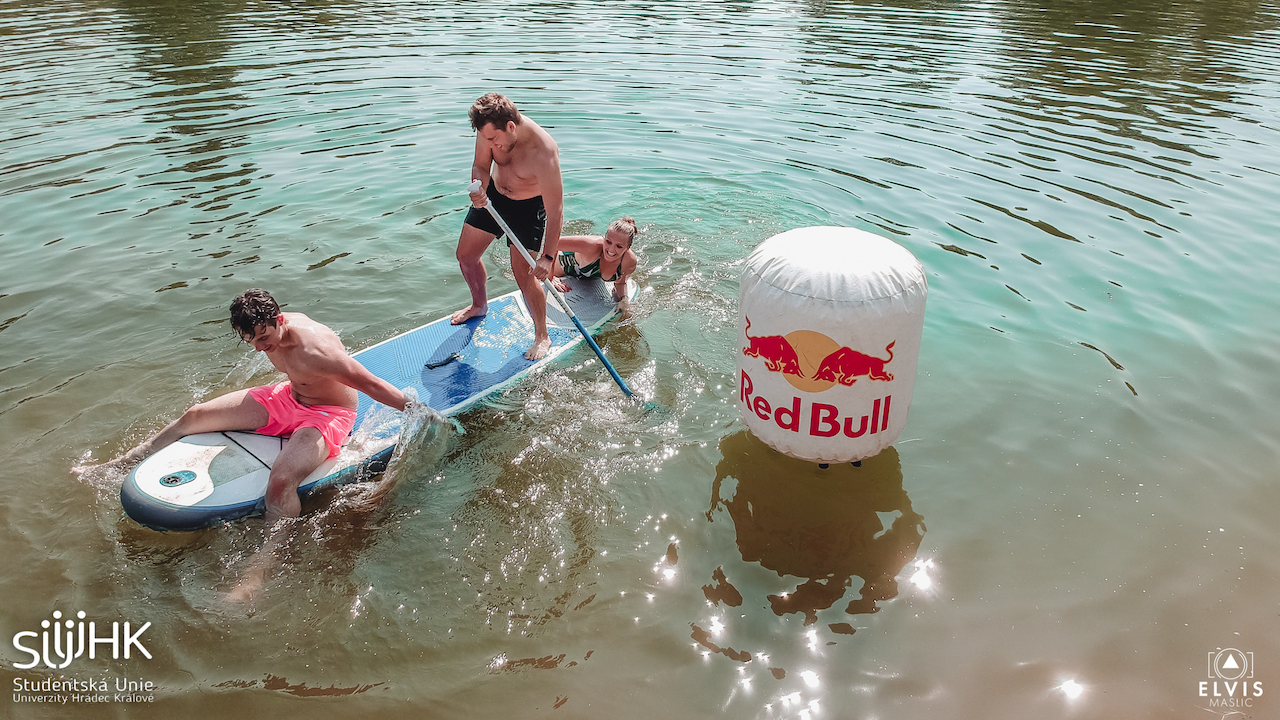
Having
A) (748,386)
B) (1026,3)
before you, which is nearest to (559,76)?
(748,386)

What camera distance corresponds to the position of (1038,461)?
567cm

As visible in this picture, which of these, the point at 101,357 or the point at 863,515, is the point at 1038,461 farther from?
the point at 101,357

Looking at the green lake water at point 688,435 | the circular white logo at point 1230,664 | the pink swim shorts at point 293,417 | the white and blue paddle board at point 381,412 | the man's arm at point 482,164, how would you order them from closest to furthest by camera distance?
1. the circular white logo at point 1230,664
2. the green lake water at point 688,435
3. the white and blue paddle board at point 381,412
4. the pink swim shorts at point 293,417
5. the man's arm at point 482,164

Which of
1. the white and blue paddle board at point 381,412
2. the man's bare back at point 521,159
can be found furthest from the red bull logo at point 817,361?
the man's bare back at point 521,159

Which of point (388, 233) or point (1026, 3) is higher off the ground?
point (1026, 3)

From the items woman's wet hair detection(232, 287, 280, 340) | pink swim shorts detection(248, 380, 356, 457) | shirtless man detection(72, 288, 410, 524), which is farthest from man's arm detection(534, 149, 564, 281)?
woman's wet hair detection(232, 287, 280, 340)

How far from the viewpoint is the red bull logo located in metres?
4.20

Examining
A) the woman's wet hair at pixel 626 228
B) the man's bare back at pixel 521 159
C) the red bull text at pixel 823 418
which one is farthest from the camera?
the woman's wet hair at pixel 626 228

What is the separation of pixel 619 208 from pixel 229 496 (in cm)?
707

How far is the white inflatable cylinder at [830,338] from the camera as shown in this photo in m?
4.12

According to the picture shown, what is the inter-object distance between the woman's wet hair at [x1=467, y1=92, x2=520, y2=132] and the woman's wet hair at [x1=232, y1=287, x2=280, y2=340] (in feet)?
7.75

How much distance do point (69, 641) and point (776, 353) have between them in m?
4.42

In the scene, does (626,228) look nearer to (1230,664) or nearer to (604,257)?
(604,257)

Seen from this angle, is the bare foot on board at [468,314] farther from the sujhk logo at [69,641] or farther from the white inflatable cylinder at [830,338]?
the sujhk logo at [69,641]
